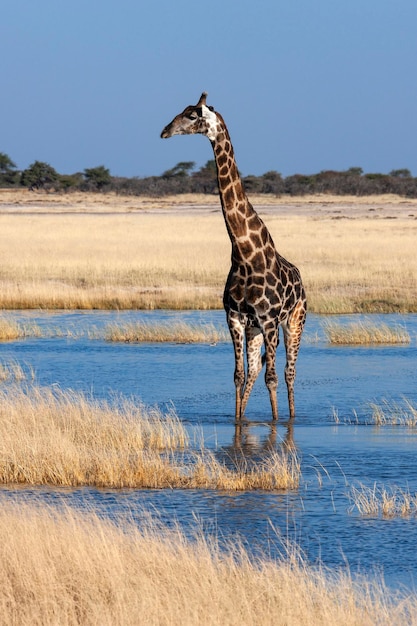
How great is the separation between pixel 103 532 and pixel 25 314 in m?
15.3

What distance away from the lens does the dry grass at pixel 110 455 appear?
9.11 metres

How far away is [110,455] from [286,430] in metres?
2.37

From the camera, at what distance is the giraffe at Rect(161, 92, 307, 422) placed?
11570 mm

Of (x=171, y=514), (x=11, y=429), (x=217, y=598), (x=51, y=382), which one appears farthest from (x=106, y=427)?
(x=217, y=598)

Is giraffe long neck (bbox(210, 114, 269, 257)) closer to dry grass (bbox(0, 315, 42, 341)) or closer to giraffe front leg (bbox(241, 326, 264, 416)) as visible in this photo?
giraffe front leg (bbox(241, 326, 264, 416))

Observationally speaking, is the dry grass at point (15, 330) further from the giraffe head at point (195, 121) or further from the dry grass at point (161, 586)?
the dry grass at point (161, 586)

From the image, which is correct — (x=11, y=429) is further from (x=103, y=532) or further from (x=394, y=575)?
(x=394, y=575)

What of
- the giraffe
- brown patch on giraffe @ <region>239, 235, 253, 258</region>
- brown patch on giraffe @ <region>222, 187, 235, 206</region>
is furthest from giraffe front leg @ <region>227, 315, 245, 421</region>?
brown patch on giraffe @ <region>222, 187, 235, 206</region>

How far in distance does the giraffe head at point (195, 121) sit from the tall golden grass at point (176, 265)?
1065 cm

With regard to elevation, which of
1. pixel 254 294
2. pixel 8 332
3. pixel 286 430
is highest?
pixel 254 294

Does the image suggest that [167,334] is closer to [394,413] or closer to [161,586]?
[394,413]

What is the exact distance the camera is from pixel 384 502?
322 inches

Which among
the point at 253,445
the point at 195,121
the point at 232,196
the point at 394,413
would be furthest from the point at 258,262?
the point at 394,413

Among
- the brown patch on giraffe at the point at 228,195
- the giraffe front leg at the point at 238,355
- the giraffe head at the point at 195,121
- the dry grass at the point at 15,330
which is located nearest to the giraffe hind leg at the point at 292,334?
the giraffe front leg at the point at 238,355
